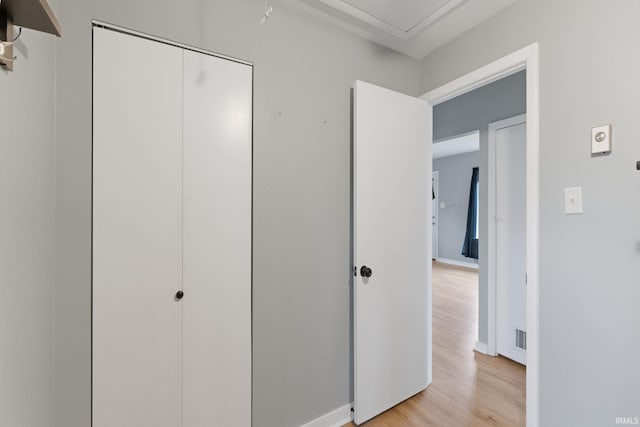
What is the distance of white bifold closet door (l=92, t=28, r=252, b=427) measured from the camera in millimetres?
1139

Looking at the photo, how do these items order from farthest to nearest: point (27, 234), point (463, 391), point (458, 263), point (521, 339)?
point (458, 263)
point (521, 339)
point (463, 391)
point (27, 234)

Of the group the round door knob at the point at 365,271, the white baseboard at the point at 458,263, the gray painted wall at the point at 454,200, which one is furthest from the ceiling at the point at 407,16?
the white baseboard at the point at 458,263

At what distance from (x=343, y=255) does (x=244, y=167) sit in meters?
0.84

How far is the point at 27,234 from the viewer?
85 centimetres

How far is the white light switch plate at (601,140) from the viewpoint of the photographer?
1180 mm

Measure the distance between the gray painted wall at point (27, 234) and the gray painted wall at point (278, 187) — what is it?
7cm

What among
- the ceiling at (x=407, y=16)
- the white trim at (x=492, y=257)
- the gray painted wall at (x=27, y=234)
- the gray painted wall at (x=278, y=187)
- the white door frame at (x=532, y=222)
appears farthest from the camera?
the white trim at (x=492, y=257)

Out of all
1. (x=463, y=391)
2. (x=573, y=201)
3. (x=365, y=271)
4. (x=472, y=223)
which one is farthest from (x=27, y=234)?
(x=472, y=223)

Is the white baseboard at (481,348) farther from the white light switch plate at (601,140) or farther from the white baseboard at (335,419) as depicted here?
the white light switch plate at (601,140)

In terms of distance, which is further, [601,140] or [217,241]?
[217,241]

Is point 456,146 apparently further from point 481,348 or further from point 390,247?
point 390,247

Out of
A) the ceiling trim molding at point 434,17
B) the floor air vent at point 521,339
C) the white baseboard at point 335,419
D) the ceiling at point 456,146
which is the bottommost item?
the white baseboard at point 335,419

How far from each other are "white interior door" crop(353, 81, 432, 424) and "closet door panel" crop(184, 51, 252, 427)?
67cm

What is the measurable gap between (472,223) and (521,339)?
172 inches
